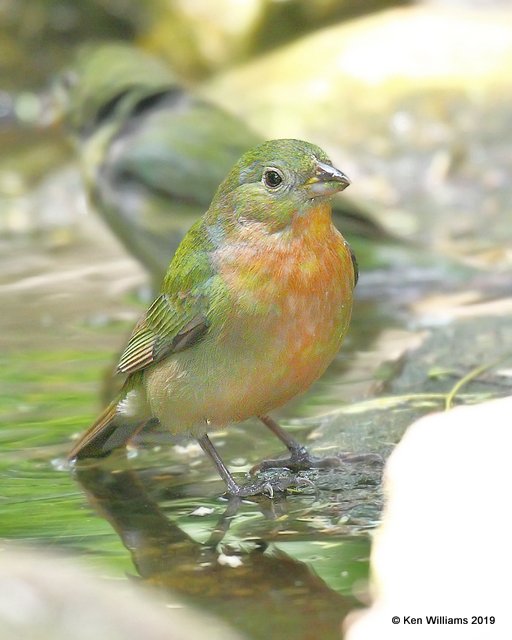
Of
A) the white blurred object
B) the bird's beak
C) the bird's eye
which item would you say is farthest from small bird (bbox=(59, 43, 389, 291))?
the white blurred object

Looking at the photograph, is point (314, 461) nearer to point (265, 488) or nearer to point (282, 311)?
point (265, 488)

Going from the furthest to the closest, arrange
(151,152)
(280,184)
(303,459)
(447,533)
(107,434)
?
1. (151,152)
2. (107,434)
3. (303,459)
4. (280,184)
5. (447,533)

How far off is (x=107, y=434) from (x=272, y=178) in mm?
1165

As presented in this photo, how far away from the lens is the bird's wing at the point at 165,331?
3953 mm

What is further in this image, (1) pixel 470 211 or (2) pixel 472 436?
(1) pixel 470 211

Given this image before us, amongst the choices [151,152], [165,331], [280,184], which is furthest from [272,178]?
[151,152]

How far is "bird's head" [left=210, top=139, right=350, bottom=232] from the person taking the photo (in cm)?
385

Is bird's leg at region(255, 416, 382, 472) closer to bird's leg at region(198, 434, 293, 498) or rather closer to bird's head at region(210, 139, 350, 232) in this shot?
bird's leg at region(198, 434, 293, 498)

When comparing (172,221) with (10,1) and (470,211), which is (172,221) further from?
(10,1)

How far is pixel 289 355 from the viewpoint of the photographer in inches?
149

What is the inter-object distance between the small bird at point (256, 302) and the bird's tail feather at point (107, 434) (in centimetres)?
17

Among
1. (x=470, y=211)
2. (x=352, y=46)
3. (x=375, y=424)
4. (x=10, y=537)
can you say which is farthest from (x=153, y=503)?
(x=352, y=46)

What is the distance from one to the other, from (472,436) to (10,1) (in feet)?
31.6

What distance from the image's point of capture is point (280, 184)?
3.93 meters
